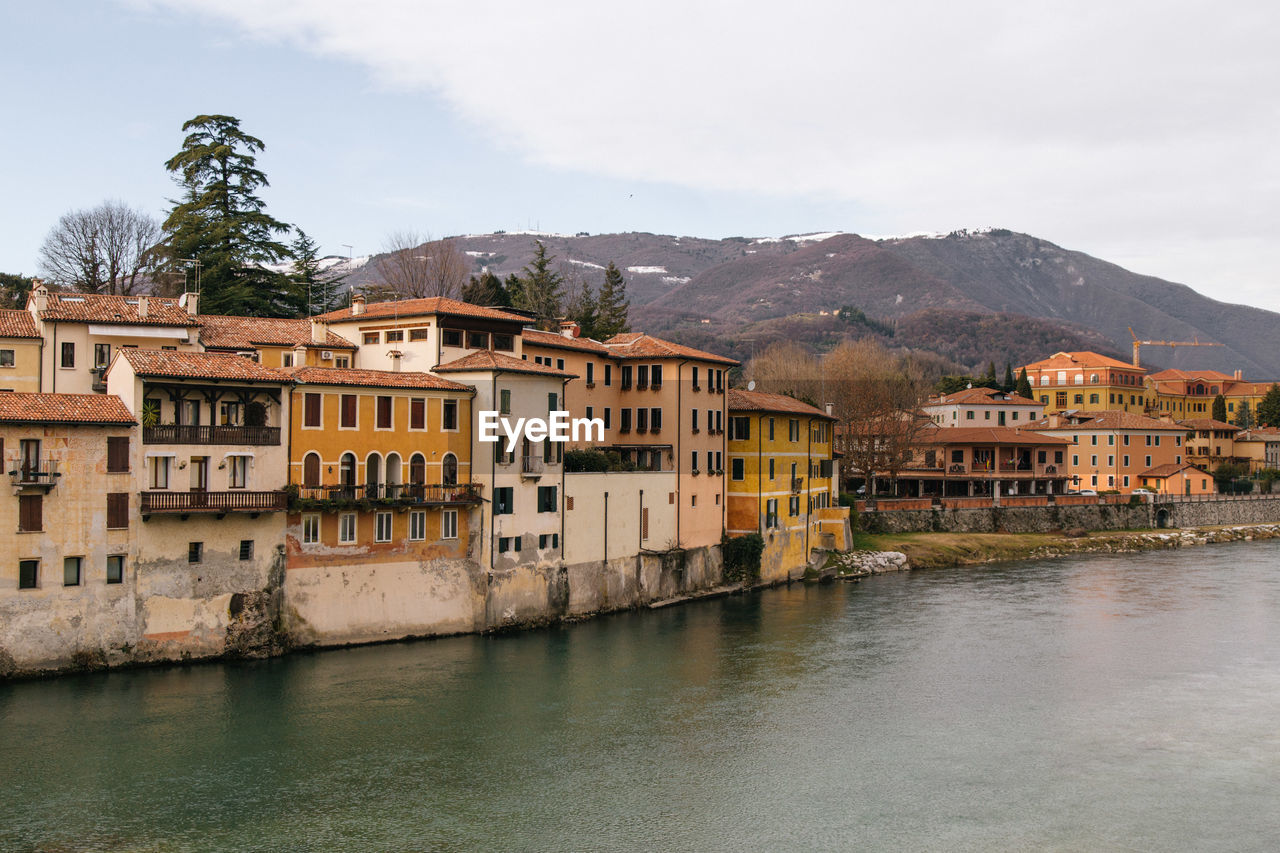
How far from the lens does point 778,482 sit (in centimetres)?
6150

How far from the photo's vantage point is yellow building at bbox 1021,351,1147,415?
12719 centimetres

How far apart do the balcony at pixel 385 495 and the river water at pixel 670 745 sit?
17.8ft

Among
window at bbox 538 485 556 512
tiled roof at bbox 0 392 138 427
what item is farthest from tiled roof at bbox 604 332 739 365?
tiled roof at bbox 0 392 138 427

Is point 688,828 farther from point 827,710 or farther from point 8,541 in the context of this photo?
point 8,541

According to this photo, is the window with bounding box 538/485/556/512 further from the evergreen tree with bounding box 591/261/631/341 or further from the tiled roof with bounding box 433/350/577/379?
the evergreen tree with bounding box 591/261/631/341

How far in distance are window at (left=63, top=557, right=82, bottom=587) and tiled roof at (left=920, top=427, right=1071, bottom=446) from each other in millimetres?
71054

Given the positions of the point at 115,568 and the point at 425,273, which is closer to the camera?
the point at 115,568

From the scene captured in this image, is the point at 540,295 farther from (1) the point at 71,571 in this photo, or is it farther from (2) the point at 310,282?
(1) the point at 71,571

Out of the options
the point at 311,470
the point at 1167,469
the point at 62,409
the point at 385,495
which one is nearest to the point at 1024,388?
the point at 1167,469

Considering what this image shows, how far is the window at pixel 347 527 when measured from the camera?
40.8 m

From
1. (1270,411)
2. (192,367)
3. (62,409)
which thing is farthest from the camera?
(1270,411)

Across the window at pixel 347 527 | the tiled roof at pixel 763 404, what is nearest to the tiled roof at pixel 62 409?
the window at pixel 347 527

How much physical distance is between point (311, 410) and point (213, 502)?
5071 millimetres

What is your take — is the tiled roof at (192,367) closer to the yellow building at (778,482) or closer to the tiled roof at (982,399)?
the yellow building at (778,482)
